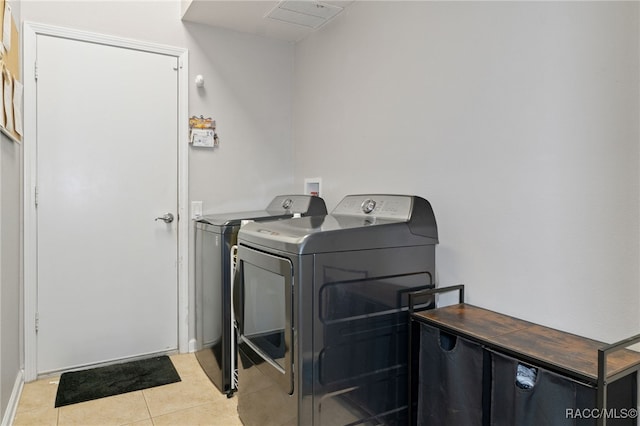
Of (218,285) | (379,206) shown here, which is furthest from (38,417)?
(379,206)

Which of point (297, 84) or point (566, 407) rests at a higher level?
point (297, 84)

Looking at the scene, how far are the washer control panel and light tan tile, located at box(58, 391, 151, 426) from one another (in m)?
1.54

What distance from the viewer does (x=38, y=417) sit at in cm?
217

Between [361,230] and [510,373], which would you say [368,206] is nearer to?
[361,230]

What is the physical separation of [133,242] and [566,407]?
2.68 metres

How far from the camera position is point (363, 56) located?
2596mm

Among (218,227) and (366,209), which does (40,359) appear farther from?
(366,209)

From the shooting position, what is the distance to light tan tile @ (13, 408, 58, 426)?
2.11 m

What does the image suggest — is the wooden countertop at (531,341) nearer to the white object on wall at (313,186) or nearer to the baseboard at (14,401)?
the white object on wall at (313,186)

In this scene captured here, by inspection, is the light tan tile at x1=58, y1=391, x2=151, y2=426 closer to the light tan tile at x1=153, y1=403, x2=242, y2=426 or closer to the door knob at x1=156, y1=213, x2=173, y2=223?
the light tan tile at x1=153, y1=403, x2=242, y2=426

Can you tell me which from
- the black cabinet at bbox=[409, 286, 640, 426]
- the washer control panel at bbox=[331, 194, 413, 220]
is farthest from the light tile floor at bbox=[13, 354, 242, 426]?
the washer control panel at bbox=[331, 194, 413, 220]

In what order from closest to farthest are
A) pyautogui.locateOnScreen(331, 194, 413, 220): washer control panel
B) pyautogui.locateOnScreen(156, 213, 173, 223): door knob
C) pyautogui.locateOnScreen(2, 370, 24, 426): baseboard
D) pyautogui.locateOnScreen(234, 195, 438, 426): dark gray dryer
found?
1. pyautogui.locateOnScreen(234, 195, 438, 426): dark gray dryer
2. pyautogui.locateOnScreen(331, 194, 413, 220): washer control panel
3. pyautogui.locateOnScreen(2, 370, 24, 426): baseboard
4. pyautogui.locateOnScreen(156, 213, 173, 223): door knob

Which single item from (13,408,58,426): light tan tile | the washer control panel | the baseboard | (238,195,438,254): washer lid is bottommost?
(13,408,58,426): light tan tile

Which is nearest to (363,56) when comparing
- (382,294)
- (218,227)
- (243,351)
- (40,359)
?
(218,227)
